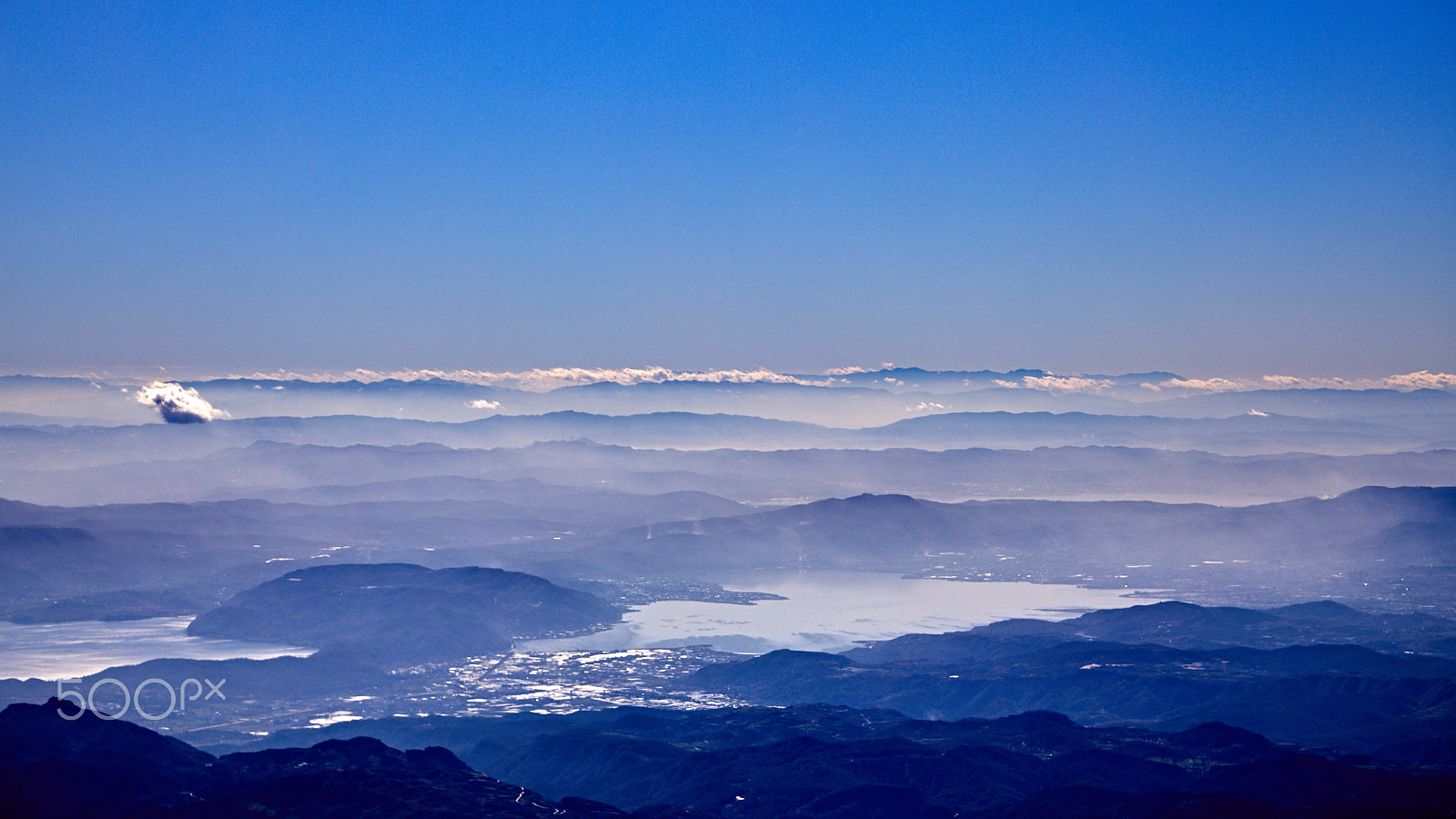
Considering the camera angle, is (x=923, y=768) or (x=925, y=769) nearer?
(x=925, y=769)

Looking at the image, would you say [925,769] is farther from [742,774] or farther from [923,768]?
[742,774]

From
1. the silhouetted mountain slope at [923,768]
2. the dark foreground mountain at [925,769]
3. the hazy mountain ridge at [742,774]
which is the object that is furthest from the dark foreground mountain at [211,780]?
the silhouetted mountain slope at [923,768]

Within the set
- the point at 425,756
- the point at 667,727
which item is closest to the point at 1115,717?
the point at 667,727

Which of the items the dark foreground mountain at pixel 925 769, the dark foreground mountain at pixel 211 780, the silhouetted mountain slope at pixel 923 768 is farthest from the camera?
the silhouetted mountain slope at pixel 923 768

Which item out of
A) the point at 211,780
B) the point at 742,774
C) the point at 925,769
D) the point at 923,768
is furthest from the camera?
the point at 923,768

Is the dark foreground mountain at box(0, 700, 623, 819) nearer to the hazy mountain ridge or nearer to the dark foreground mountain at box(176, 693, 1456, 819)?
the hazy mountain ridge

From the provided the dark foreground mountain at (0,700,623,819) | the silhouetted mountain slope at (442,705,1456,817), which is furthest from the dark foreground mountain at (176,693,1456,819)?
the dark foreground mountain at (0,700,623,819)

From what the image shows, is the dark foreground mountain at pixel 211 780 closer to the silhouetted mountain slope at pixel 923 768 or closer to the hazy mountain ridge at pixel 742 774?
the hazy mountain ridge at pixel 742 774

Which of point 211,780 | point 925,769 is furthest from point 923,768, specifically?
point 211,780
